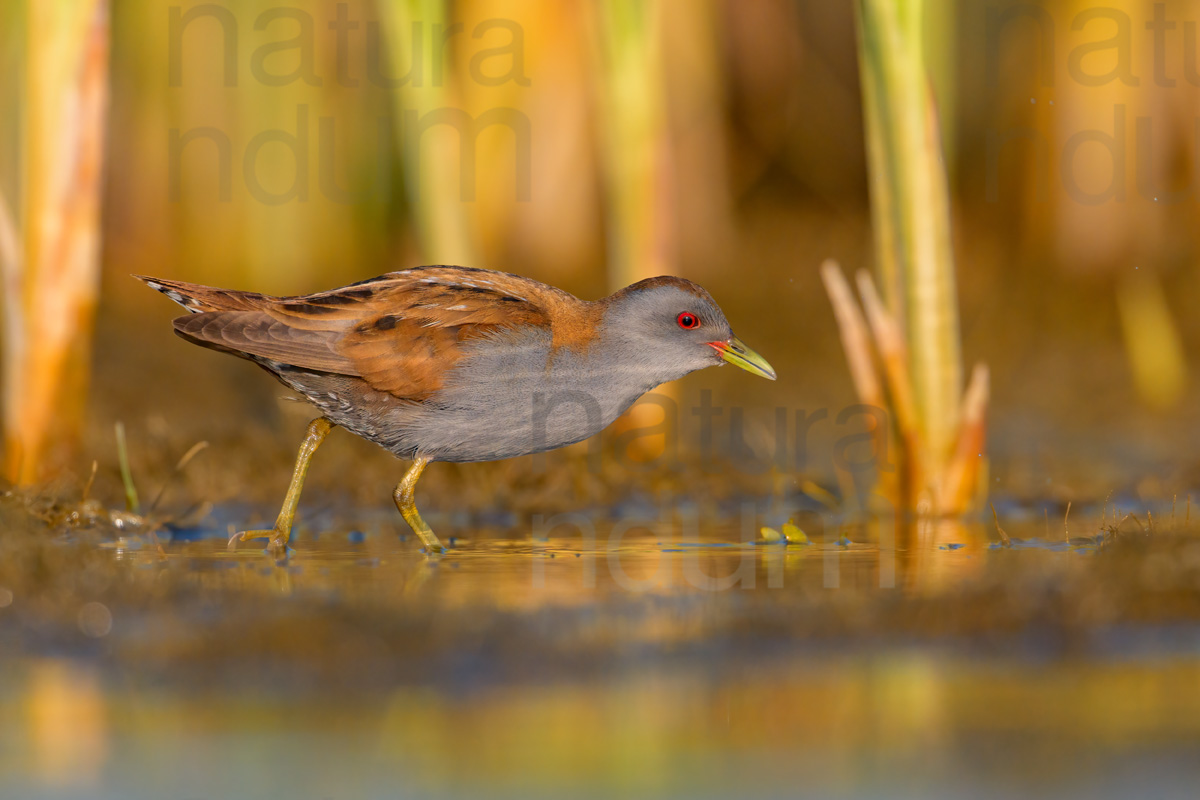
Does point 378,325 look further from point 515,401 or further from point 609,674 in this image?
point 609,674

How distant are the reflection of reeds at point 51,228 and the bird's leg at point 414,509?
164 cm

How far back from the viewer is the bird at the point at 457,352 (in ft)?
18.8

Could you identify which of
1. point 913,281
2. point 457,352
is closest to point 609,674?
point 457,352

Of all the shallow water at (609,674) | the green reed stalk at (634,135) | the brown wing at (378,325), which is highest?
the green reed stalk at (634,135)

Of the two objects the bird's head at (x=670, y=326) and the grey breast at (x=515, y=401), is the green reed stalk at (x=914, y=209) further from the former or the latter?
the grey breast at (x=515, y=401)

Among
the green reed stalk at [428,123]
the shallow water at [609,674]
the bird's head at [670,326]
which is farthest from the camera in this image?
the green reed stalk at [428,123]

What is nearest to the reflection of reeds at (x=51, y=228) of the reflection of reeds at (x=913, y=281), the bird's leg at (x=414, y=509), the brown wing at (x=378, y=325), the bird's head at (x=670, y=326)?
the brown wing at (x=378, y=325)

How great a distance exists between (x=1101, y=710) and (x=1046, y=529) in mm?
2656

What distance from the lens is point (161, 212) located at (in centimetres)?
1205

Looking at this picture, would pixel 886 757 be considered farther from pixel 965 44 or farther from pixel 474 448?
pixel 965 44

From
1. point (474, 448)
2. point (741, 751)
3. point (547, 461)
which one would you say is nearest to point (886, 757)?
point (741, 751)

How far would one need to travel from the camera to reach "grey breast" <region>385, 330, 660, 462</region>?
571 cm

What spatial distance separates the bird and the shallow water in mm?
538

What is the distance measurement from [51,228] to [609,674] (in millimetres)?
3720
